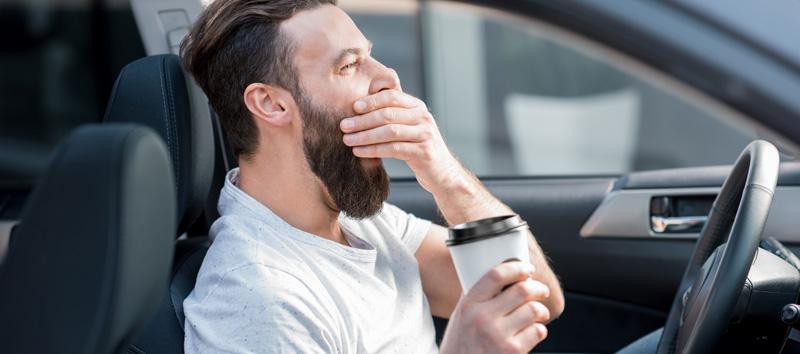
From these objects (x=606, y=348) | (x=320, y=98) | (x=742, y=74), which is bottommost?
(x=606, y=348)

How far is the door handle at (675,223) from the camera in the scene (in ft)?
8.95

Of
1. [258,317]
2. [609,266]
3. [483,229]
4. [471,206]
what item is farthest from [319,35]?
[609,266]

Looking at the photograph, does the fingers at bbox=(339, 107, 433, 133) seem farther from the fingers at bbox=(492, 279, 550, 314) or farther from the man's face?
the fingers at bbox=(492, 279, 550, 314)

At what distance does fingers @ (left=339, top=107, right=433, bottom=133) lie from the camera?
195 centimetres

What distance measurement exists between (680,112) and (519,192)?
4215 mm

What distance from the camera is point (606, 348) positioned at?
110 inches

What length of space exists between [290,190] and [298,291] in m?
0.23

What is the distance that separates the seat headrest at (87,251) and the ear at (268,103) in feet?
2.66

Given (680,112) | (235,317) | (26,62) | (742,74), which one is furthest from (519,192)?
(26,62)

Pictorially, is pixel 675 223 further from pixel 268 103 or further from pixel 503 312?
pixel 503 312

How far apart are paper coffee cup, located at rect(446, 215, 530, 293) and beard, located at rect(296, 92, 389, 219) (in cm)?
48

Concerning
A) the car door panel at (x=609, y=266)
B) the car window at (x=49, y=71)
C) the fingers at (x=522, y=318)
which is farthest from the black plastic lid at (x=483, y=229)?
the car window at (x=49, y=71)

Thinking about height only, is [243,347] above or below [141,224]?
below

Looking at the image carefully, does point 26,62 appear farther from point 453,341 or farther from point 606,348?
point 453,341
